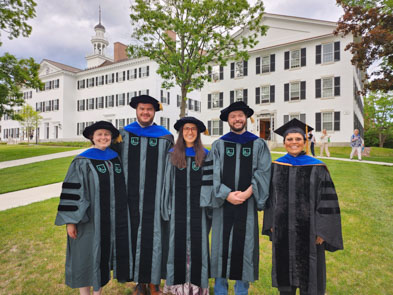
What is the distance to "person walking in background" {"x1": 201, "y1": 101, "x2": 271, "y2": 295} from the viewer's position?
9.70 ft

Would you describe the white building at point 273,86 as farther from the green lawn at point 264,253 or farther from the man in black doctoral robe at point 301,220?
the man in black doctoral robe at point 301,220

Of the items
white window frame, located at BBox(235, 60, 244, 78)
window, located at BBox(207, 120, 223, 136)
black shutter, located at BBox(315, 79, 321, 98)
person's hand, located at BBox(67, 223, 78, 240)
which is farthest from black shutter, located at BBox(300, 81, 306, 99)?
person's hand, located at BBox(67, 223, 78, 240)

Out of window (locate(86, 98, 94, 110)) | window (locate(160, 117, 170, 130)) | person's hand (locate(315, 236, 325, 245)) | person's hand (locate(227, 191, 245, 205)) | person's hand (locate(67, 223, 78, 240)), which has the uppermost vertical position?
window (locate(86, 98, 94, 110))

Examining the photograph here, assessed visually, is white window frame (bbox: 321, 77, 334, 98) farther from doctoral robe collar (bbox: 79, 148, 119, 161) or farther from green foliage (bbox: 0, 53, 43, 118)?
doctoral robe collar (bbox: 79, 148, 119, 161)

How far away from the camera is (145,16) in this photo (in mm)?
14836

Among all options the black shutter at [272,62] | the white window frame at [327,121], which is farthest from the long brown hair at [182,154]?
the black shutter at [272,62]

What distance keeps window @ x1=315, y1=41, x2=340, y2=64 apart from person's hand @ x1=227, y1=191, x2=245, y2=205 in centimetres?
2321

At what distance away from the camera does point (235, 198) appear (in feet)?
9.53

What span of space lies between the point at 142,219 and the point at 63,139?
4030 cm

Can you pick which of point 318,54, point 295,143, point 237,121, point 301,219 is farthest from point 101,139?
point 318,54

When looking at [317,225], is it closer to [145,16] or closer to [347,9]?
[145,16]

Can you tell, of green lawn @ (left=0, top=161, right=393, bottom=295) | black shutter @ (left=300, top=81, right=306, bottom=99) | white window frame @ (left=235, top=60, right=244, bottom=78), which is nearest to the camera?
green lawn @ (left=0, top=161, right=393, bottom=295)

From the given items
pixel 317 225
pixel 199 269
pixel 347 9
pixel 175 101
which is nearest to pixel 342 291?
pixel 317 225

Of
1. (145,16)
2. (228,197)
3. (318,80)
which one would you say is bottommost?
(228,197)
